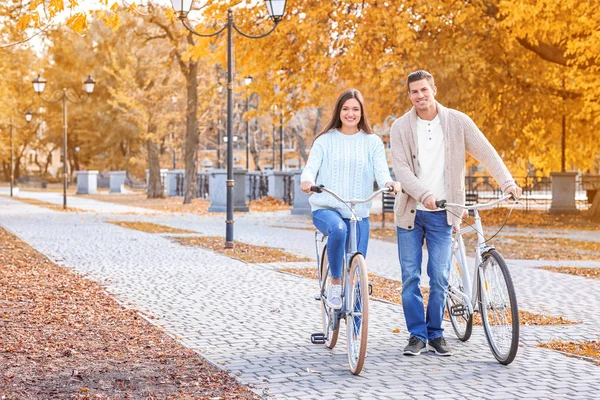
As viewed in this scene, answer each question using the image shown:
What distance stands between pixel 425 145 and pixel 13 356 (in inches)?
123

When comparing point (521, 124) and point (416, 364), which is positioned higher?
point (521, 124)

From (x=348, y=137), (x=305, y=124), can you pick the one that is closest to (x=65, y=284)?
(x=348, y=137)

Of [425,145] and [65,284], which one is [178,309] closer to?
[65,284]

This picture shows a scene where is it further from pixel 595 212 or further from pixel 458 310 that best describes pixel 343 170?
pixel 595 212

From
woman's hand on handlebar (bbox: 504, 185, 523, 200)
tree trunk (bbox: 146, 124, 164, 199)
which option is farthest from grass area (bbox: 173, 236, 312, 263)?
tree trunk (bbox: 146, 124, 164, 199)

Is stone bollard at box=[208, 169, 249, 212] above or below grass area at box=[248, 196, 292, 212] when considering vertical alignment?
above

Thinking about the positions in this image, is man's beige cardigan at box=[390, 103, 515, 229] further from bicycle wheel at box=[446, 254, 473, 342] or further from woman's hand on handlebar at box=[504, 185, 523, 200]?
bicycle wheel at box=[446, 254, 473, 342]

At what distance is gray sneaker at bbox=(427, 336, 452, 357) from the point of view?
697cm

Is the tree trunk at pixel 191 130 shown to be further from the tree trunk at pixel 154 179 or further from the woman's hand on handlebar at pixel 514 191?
the woman's hand on handlebar at pixel 514 191

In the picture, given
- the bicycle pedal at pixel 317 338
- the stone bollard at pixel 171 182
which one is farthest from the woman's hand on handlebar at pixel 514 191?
the stone bollard at pixel 171 182

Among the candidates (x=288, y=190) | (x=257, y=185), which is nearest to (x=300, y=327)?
(x=288, y=190)

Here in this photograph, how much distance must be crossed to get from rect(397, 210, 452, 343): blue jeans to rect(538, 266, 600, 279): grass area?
6.27 metres

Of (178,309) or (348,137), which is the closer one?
(348,137)

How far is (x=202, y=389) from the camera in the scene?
19.5ft
